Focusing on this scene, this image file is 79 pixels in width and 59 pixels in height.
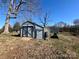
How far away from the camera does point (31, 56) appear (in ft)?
39.5

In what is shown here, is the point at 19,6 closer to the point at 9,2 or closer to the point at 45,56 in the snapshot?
the point at 9,2

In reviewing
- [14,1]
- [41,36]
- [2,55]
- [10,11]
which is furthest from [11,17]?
[2,55]

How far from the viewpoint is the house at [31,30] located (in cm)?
2812

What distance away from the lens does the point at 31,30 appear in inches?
1120

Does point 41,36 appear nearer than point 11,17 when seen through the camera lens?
Yes

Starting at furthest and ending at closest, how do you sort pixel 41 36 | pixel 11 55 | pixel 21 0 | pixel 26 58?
pixel 21 0, pixel 41 36, pixel 11 55, pixel 26 58

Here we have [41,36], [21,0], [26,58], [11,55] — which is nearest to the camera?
[26,58]

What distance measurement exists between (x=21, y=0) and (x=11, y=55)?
19829mm

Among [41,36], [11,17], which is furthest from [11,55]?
[11,17]

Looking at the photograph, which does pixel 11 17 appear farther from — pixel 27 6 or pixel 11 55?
pixel 11 55

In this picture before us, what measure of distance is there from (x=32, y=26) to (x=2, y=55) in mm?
16730

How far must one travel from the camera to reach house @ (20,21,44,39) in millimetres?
28125

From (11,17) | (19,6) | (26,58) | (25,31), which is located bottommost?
(26,58)

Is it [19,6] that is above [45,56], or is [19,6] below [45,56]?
above
